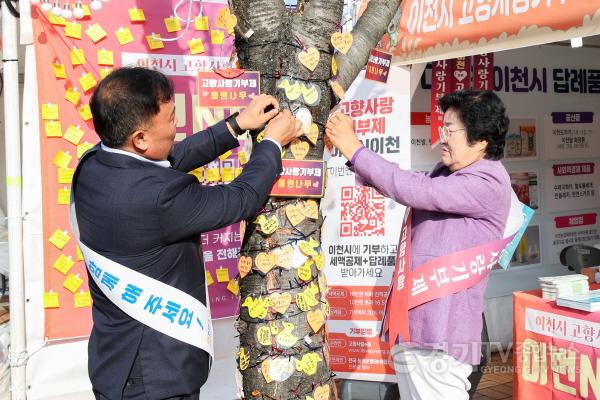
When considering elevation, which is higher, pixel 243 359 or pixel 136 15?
pixel 136 15

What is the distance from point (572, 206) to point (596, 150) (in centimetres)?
68

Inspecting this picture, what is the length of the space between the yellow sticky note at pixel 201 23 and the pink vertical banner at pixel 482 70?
2.17m

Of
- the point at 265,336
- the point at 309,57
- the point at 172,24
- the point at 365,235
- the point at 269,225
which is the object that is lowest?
the point at 265,336

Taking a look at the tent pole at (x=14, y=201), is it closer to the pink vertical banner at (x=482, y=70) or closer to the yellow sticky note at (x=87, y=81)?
the yellow sticky note at (x=87, y=81)

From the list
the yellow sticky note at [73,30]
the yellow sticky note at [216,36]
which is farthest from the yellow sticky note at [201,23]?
the yellow sticky note at [73,30]

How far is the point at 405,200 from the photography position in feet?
7.55

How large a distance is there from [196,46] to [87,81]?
2.64 feet

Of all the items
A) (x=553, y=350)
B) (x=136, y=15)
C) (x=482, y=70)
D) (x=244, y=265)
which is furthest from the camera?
(x=482, y=70)

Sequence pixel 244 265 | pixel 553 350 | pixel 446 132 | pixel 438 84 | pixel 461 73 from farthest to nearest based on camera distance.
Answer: pixel 461 73 < pixel 438 84 < pixel 553 350 < pixel 446 132 < pixel 244 265

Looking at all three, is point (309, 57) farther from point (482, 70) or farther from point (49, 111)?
point (482, 70)

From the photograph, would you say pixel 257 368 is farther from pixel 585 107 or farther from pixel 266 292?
pixel 585 107

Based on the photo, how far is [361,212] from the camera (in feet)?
14.2

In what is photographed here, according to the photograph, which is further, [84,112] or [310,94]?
[84,112]

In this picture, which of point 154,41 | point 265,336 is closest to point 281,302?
point 265,336
